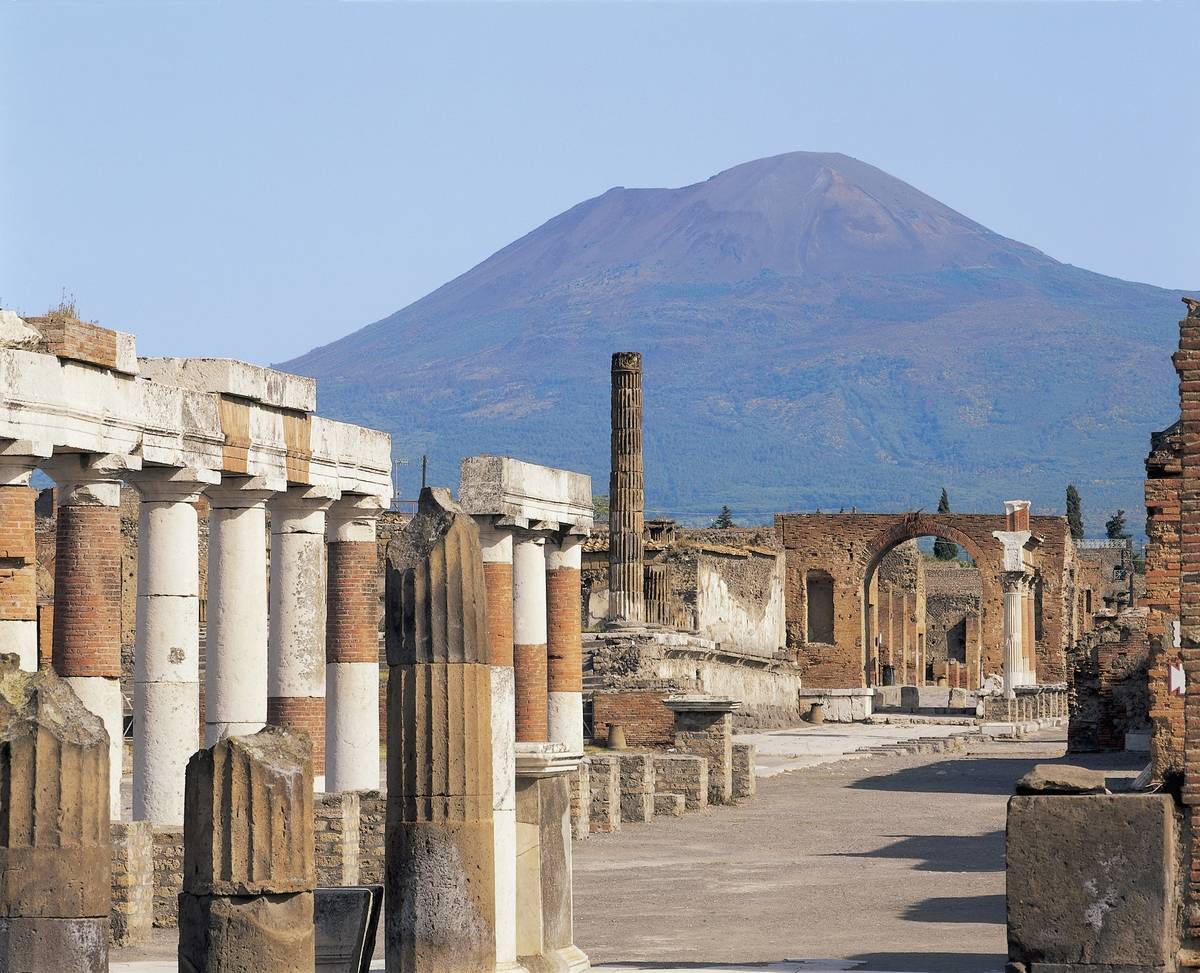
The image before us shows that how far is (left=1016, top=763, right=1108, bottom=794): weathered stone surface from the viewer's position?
12797mm

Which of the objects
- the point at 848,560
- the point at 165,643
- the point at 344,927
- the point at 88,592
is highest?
the point at 848,560

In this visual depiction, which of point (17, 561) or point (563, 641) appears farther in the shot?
point (563, 641)

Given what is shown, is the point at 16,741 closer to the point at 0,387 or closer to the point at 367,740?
the point at 0,387

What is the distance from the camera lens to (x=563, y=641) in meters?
26.5

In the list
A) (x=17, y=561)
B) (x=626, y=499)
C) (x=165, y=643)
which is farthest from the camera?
(x=626, y=499)

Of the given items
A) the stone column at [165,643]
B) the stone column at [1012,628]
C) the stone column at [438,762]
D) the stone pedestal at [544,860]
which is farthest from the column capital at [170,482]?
the stone column at [1012,628]

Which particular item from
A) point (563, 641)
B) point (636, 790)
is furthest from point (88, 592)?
point (636, 790)

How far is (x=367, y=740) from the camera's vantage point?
72.2ft

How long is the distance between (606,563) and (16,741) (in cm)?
4421

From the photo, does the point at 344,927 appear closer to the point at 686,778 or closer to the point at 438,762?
the point at 438,762

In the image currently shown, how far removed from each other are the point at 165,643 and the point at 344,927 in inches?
267

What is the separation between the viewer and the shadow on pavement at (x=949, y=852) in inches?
875

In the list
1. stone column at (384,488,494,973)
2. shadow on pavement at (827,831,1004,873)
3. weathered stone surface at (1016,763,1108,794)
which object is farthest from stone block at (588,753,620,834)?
weathered stone surface at (1016,763,1108,794)

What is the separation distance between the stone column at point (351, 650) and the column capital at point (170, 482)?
304 centimetres
